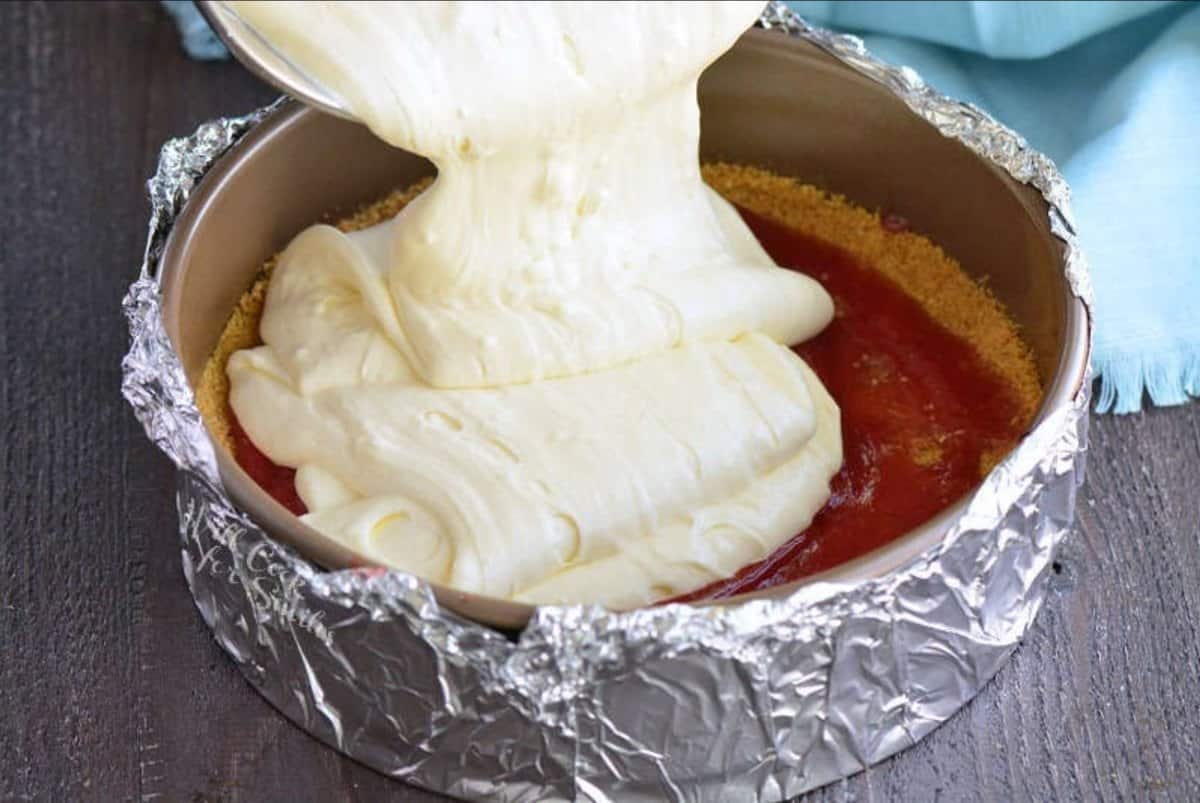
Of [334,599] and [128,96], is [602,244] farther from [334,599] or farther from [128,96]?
[128,96]

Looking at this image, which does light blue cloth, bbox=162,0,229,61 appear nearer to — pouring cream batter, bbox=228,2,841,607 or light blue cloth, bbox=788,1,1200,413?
pouring cream batter, bbox=228,2,841,607

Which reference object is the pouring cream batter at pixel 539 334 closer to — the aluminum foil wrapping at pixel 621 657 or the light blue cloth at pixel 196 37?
the aluminum foil wrapping at pixel 621 657

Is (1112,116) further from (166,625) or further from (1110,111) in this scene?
(166,625)

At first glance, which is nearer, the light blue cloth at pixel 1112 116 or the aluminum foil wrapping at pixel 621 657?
the aluminum foil wrapping at pixel 621 657

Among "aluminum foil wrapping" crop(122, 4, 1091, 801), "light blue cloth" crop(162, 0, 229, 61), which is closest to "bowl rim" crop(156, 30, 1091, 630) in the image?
"aluminum foil wrapping" crop(122, 4, 1091, 801)

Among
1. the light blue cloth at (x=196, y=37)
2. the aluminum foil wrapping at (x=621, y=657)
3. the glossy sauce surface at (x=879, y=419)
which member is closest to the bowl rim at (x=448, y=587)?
the aluminum foil wrapping at (x=621, y=657)

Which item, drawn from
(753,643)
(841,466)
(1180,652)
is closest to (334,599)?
(753,643)
